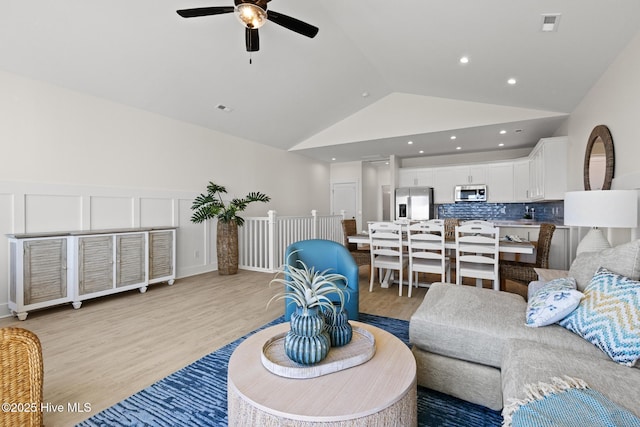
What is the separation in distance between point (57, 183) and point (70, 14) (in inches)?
73.8

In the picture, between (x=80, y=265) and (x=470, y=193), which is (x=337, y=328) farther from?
(x=470, y=193)

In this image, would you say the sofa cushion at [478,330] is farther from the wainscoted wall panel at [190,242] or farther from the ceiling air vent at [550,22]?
the wainscoted wall panel at [190,242]

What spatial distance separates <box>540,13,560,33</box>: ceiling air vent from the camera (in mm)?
2482

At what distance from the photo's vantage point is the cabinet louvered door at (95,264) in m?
3.43

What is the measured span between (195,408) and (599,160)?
4.37 metres

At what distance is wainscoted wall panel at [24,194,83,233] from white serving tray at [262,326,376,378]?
355 centimetres

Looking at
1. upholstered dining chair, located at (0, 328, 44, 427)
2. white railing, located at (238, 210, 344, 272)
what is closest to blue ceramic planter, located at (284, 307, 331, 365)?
upholstered dining chair, located at (0, 328, 44, 427)

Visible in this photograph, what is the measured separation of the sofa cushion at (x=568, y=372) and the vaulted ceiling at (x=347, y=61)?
8.36 ft

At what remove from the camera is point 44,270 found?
3.17 m

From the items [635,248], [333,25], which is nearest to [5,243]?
[333,25]

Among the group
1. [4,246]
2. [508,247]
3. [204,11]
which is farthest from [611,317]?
[4,246]

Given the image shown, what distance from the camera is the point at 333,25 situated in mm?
3693

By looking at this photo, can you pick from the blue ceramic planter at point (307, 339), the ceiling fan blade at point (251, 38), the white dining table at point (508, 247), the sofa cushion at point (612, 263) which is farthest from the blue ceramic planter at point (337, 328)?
the white dining table at point (508, 247)

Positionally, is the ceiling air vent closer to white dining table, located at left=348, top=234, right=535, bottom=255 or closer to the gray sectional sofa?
the gray sectional sofa
